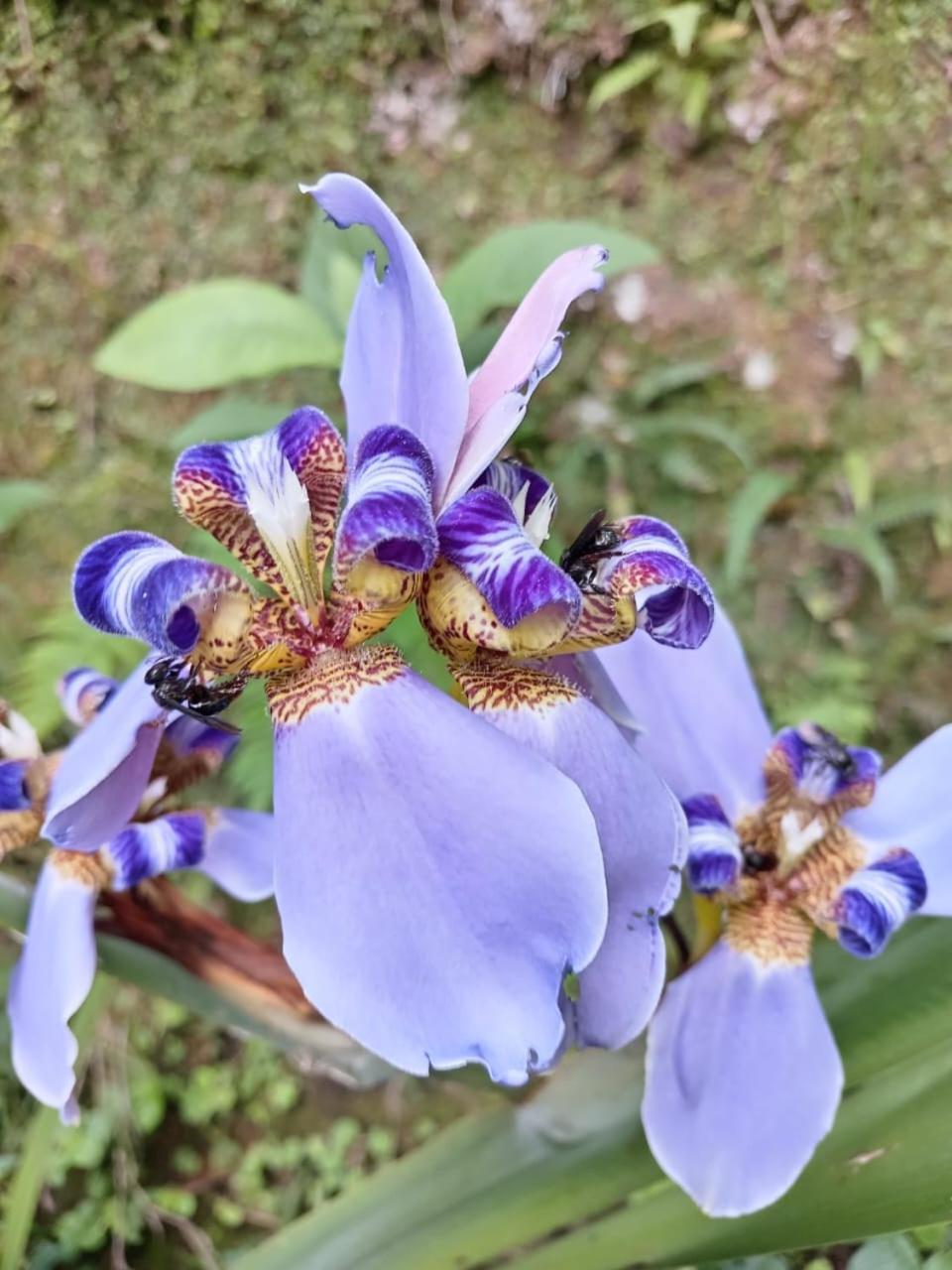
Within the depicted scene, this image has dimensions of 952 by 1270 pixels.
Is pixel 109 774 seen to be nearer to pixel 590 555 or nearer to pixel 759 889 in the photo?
pixel 590 555

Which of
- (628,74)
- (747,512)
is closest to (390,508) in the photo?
(747,512)

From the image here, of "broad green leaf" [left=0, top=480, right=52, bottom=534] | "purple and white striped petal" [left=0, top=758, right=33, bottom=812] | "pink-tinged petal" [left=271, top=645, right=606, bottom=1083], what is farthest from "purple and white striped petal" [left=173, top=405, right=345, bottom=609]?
"broad green leaf" [left=0, top=480, right=52, bottom=534]

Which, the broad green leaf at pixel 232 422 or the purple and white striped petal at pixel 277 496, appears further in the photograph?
the broad green leaf at pixel 232 422

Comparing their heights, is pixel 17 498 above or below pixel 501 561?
below

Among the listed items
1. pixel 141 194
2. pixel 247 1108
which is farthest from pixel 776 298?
pixel 247 1108

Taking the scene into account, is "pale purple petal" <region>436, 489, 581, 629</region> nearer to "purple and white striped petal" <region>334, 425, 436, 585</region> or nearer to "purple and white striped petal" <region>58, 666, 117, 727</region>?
"purple and white striped petal" <region>334, 425, 436, 585</region>

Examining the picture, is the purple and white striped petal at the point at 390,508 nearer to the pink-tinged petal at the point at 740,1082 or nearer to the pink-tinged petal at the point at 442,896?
the pink-tinged petal at the point at 442,896

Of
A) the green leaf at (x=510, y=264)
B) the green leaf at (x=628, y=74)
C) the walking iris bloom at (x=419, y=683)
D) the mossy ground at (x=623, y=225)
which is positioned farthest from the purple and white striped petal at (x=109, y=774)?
the green leaf at (x=628, y=74)

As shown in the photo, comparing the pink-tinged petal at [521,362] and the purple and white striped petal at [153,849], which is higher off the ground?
the pink-tinged petal at [521,362]
